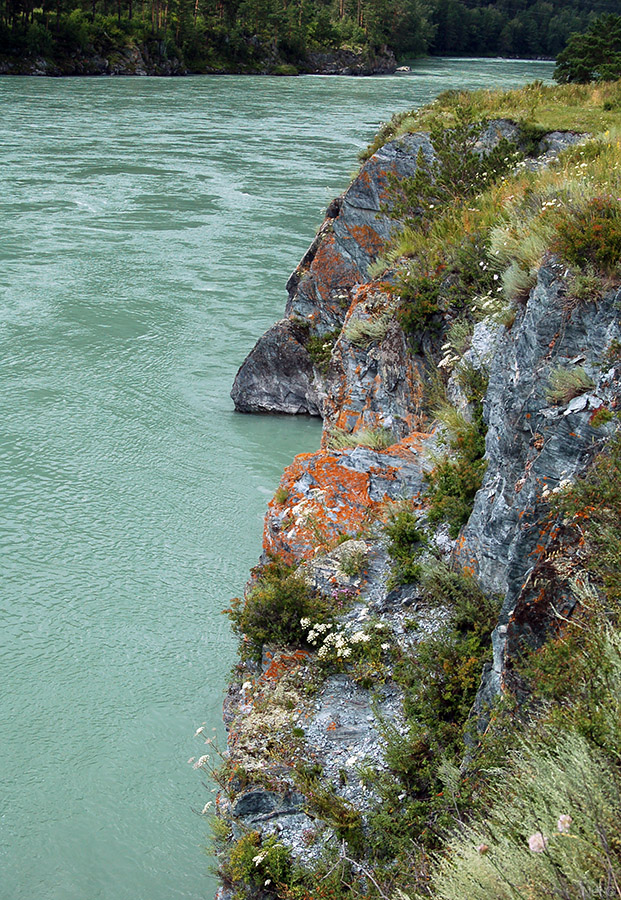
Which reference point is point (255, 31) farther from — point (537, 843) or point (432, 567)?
point (537, 843)

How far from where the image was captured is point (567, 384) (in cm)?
497

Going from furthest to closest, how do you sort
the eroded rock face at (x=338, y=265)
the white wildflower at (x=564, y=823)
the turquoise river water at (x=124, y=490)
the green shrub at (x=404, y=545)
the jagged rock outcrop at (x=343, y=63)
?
1. the jagged rock outcrop at (x=343, y=63)
2. the eroded rock face at (x=338, y=265)
3. the turquoise river water at (x=124, y=490)
4. the green shrub at (x=404, y=545)
5. the white wildflower at (x=564, y=823)

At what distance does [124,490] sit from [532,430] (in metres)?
7.25

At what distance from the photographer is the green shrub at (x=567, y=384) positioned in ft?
16.1

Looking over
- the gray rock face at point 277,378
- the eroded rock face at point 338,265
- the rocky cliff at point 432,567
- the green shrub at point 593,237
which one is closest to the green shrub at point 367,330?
the rocky cliff at point 432,567

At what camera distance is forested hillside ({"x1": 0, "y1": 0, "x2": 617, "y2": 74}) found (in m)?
64.5

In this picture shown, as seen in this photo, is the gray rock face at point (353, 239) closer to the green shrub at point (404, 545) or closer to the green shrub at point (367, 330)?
the green shrub at point (367, 330)

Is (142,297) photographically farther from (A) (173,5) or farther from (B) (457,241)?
(A) (173,5)

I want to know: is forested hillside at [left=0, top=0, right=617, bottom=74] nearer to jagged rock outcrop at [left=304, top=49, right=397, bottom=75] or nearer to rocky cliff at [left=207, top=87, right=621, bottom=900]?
jagged rock outcrop at [left=304, top=49, right=397, bottom=75]

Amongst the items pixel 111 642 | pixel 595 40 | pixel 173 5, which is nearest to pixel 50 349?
pixel 111 642

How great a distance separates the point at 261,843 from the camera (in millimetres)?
4781

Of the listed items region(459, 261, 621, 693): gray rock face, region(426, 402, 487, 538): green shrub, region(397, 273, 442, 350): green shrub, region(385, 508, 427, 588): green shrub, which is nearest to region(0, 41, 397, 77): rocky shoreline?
region(397, 273, 442, 350): green shrub

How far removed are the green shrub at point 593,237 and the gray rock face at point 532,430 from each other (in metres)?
0.15

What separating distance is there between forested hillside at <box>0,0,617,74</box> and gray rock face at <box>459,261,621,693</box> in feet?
215
